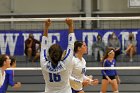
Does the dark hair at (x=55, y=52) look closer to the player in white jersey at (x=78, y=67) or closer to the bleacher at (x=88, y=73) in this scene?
the player in white jersey at (x=78, y=67)

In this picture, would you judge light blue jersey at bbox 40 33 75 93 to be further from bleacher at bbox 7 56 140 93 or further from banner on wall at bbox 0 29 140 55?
banner on wall at bbox 0 29 140 55

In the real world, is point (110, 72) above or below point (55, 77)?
below

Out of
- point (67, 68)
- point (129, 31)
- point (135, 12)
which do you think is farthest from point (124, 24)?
point (67, 68)

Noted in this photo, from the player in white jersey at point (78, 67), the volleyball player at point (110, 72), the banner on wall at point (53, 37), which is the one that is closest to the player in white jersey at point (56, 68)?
the player in white jersey at point (78, 67)

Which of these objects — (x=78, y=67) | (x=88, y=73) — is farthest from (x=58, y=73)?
(x=88, y=73)

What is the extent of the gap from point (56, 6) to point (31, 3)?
42.5 inches

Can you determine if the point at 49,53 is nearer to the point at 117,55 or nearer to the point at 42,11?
the point at 117,55

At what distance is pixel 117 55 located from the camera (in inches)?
528

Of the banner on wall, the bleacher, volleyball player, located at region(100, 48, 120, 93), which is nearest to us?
volleyball player, located at region(100, 48, 120, 93)

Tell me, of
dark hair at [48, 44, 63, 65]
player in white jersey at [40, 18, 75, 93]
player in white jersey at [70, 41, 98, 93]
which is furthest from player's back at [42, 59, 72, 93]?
player in white jersey at [70, 41, 98, 93]

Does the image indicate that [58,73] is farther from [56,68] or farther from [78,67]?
[78,67]

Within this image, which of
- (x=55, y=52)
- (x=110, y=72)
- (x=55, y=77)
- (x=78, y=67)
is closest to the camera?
(x=55, y=52)

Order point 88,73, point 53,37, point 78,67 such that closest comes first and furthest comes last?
point 78,67
point 88,73
point 53,37

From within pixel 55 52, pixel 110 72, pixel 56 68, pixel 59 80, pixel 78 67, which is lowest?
pixel 110 72
